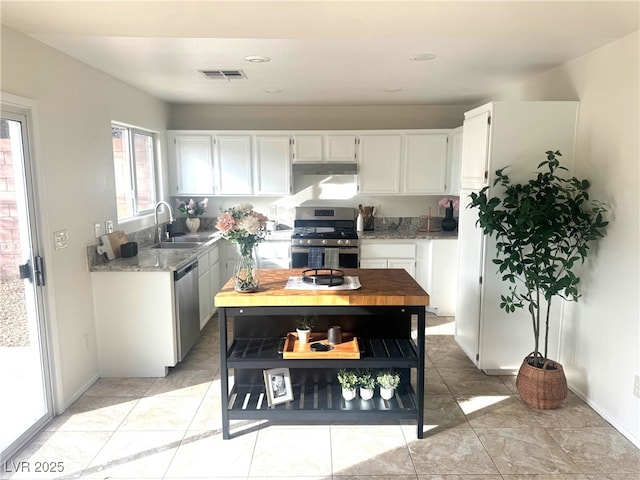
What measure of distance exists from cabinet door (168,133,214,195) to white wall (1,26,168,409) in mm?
1525

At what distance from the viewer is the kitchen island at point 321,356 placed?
2.62 meters

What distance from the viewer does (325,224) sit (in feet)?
18.4

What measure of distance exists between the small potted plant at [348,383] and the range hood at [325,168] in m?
2.94

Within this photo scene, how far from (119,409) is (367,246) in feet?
9.75

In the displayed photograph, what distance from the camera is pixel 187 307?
3877 mm

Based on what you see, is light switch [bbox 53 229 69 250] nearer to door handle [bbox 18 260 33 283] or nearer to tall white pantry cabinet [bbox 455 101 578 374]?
door handle [bbox 18 260 33 283]

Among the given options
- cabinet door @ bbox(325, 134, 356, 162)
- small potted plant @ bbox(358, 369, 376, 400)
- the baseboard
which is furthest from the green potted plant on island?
the baseboard

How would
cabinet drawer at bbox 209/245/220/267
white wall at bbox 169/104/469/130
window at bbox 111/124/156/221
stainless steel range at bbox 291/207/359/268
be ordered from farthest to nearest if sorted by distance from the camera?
white wall at bbox 169/104/469/130
stainless steel range at bbox 291/207/359/268
cabinet drawer at bbox 209/245/220/267
window at bbox 111/124/156/221

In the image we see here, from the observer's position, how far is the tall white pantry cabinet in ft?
10.9

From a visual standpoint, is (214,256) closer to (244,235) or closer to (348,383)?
(244,235)

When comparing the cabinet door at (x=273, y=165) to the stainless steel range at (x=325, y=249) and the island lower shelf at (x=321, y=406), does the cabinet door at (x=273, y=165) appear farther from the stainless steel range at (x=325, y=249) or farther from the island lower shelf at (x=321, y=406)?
the island lower shelf at (x=321, y=406)

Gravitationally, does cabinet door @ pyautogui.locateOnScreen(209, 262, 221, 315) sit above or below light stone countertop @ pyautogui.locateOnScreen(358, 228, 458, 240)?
below

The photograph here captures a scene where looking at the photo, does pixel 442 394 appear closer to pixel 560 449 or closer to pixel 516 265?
pixel 560 449

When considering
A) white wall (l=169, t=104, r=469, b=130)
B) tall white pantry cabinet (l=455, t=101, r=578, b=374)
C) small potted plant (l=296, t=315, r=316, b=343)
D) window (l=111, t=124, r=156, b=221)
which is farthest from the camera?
white wall (l=169, t=104, r=469, b=130)
